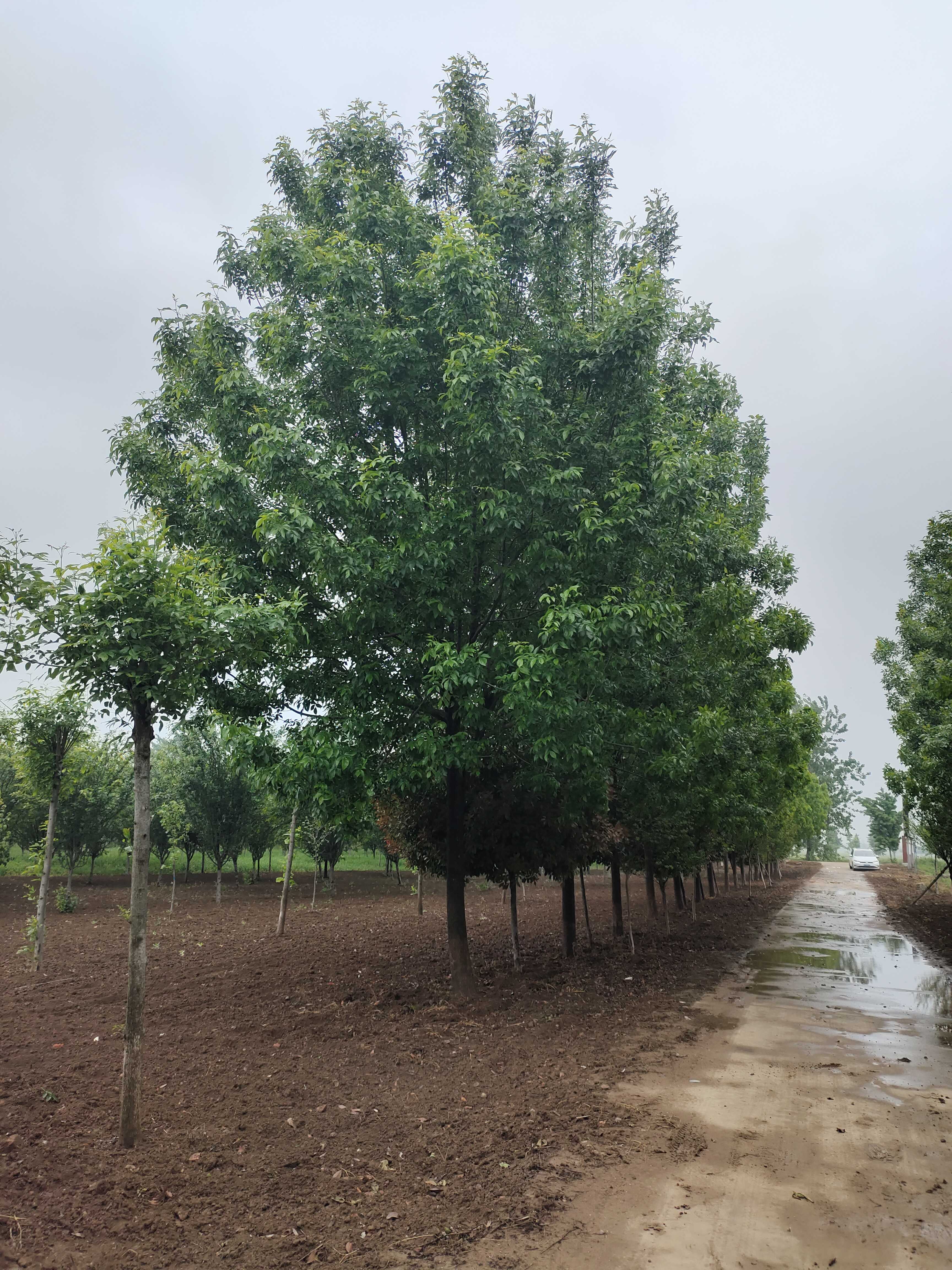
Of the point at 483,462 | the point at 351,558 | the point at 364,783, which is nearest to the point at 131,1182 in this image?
the point at 364,783

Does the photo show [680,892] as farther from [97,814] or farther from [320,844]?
[97,814]

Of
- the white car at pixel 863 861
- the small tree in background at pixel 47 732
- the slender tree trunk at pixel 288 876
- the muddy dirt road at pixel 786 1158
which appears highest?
the small tree in background at pixel 47 732

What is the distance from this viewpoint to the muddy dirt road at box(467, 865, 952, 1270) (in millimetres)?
4125

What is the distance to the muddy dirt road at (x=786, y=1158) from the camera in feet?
13.5

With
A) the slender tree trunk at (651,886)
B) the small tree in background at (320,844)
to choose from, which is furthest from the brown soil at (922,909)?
the small tree in background at (320,844)

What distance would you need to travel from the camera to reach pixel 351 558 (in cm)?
833

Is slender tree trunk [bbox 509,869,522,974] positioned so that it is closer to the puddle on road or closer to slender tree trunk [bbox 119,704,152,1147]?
the puddle on road

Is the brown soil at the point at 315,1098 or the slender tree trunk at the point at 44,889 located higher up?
the slender tree trunk at the point at 44,889

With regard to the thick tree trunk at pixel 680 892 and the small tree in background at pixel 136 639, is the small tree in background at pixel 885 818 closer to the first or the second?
the thick tree trunk at pixel 680 892

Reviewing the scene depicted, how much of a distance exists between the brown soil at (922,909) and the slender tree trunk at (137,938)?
15.4m

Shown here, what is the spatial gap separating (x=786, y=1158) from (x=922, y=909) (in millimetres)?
23508

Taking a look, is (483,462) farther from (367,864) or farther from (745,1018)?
(367,864)

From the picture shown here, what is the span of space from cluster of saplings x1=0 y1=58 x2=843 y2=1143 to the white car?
2125 inches

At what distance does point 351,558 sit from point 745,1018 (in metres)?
7.44
